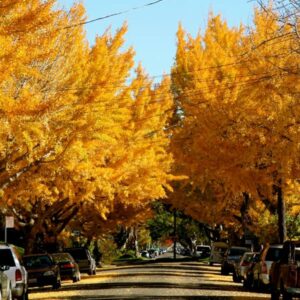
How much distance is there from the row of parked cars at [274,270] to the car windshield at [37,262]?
25.2 ft

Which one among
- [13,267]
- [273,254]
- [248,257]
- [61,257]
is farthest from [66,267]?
[13,267]

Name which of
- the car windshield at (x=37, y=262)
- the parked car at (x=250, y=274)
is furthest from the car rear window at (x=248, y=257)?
the car windshield at (x=37, y=262)

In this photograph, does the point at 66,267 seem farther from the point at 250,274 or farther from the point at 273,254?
the point at 273,254

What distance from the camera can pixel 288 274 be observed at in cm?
2233

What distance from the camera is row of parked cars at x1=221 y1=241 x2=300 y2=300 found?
2205cm

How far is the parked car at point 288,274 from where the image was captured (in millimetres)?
21766

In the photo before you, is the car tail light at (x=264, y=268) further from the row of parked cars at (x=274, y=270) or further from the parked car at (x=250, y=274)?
the parked car at (x=250, y=274)

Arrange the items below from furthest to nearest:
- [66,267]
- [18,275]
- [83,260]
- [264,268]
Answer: [83,260] < [66,267] < [264,268] < [18,275]

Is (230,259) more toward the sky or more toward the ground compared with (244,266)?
more toward the sky

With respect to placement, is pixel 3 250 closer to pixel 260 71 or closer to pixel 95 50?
pixel 95 50

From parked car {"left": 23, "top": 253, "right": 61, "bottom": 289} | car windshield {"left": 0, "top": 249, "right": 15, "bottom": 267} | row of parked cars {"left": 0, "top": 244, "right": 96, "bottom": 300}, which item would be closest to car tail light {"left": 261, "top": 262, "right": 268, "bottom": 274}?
row of parked cars {"left": 0, "top": 244, "right": 96, "bottom": 300}

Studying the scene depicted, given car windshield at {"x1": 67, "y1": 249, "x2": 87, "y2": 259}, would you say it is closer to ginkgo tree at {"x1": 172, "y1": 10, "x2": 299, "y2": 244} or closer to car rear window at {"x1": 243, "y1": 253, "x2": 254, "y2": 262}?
ginkgo tree at {"x1": 172, "y1": 10, "x2": 299, "y2": 244}

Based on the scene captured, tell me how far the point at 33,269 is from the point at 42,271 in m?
0.35

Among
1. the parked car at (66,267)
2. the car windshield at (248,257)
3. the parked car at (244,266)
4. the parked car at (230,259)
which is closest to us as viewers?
the parked car at (244,266)
